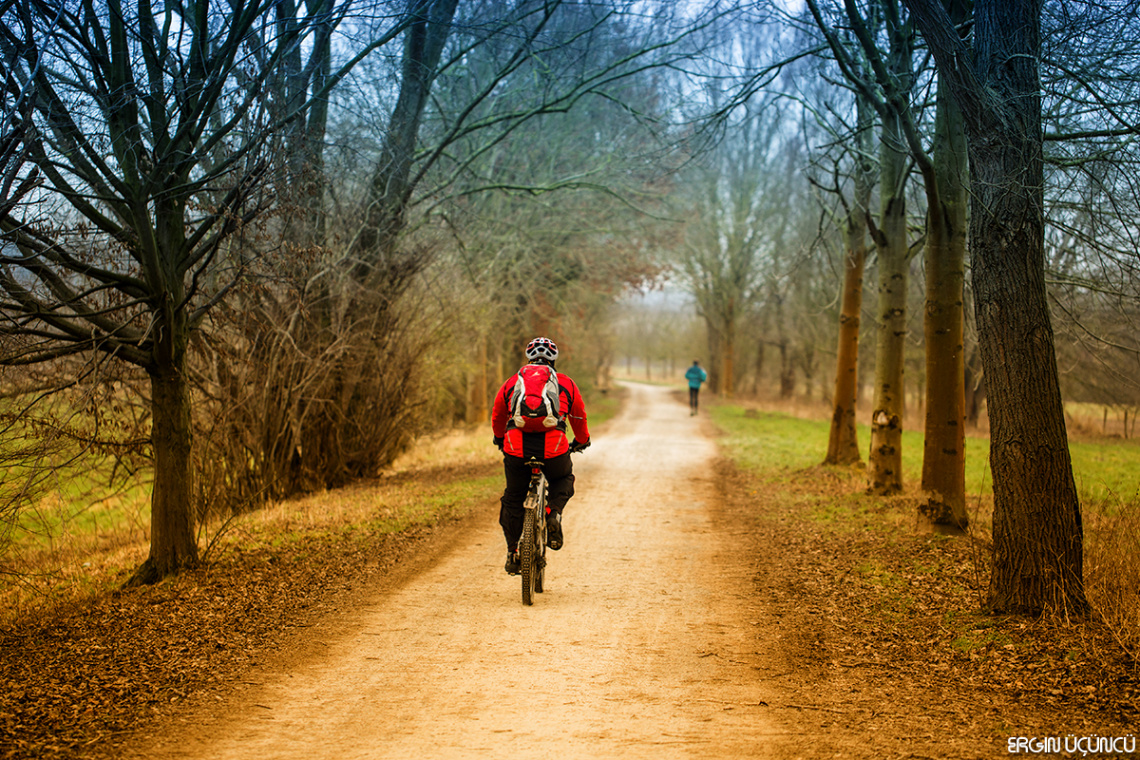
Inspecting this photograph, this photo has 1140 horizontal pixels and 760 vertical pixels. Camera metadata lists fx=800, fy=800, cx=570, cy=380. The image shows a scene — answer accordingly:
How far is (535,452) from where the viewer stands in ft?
21.4

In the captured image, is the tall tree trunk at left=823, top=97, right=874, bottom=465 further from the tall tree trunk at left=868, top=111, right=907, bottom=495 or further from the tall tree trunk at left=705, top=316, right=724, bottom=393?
the tall tree trunk at left=705, top=316, right=724, bottom=393

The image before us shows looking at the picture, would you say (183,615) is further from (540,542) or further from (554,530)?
(554,530)

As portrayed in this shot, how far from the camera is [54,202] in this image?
654 centimetres

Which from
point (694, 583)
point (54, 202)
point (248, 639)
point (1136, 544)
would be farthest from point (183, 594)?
point (1136, 544)

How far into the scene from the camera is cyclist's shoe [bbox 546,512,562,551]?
6816 mm

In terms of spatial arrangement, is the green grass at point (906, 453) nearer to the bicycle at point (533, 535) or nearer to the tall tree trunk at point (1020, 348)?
the tall tree trunk at point (1020, 348)

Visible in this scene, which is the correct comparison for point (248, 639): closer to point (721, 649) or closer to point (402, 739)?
point (402, 739)

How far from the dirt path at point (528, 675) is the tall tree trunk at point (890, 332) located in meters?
4.38

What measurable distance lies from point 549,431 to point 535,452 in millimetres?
208

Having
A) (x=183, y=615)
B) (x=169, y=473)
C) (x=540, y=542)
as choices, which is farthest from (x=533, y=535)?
(x=169, y=473)

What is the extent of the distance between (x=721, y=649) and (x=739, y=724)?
1215 millimetres

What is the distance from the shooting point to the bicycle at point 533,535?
20.4ft

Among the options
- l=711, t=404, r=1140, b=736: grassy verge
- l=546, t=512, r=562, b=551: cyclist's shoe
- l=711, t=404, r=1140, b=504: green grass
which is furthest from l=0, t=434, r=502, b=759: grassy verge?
l=711, t=404, r=1140, b=504: green grass

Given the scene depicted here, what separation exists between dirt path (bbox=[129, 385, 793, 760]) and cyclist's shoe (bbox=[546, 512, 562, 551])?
0.42 meters
